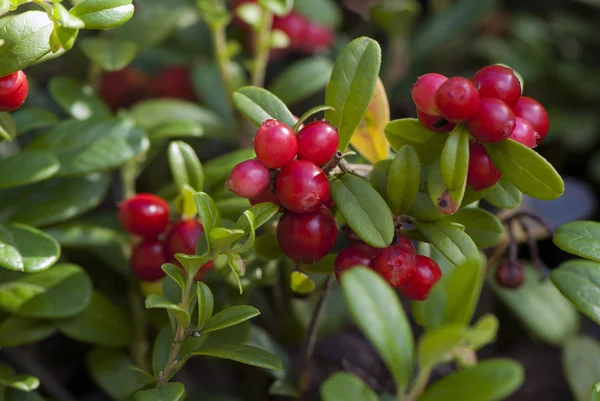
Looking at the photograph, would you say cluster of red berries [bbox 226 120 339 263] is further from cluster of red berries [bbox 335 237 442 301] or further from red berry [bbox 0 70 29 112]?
red berry [bbox 0 70 29 112]

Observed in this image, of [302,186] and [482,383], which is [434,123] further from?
[482,383]

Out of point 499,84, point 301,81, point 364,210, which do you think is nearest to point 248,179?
point 364,210

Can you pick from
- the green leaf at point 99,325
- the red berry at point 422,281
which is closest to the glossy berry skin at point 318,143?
the red berry at point 422,281

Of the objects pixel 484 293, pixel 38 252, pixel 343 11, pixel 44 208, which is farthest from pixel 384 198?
pixel 343 11

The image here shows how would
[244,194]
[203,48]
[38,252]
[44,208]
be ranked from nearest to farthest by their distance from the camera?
[244,194]
[38,252]
[44,208]
[203,48]

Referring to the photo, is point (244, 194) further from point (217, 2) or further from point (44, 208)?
point (217, 2)

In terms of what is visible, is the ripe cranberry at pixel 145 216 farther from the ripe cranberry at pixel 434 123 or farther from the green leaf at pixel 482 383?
the green leaf at pixel 482 383
